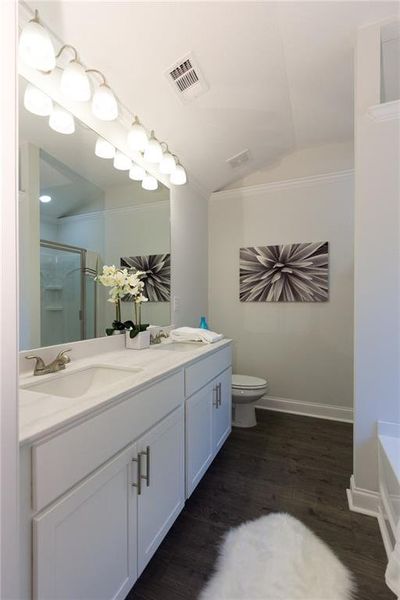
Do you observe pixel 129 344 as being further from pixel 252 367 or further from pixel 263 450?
pixel 252 367

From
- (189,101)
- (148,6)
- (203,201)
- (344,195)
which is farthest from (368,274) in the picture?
(203,201)

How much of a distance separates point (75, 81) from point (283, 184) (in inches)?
82.1

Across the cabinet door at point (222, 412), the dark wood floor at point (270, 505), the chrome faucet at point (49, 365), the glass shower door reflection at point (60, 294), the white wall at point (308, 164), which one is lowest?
the dark wood floor at point (270, 505)

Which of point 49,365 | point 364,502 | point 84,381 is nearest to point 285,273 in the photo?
point 364,502

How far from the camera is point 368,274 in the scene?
5.00ft

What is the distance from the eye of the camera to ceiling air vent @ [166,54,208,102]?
162cm

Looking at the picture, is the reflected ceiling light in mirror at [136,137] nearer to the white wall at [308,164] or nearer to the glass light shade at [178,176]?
the glass light shade at [178,176]

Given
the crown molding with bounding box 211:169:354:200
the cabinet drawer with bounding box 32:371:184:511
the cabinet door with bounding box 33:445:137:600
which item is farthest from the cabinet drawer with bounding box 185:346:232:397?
the crown molding with bounding box 211:169:354:200

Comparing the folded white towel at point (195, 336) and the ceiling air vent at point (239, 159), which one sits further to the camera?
the ceiling air vent at point (239, 159)

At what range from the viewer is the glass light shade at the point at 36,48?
43.2 inches

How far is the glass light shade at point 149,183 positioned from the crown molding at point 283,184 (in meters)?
1.14

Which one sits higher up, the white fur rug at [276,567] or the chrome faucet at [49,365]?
the chrome faucet at [49,365]

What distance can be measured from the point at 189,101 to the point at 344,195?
1631 millimetres

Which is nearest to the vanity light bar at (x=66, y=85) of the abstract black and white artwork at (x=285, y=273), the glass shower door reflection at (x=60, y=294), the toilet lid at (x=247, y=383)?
the glass shower door reflection at (x=60, y=294)
